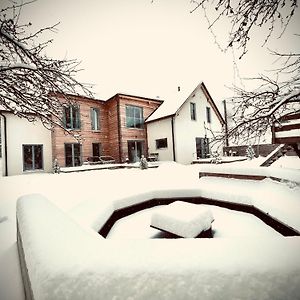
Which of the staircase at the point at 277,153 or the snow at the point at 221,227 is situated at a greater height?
the staircase at the point at 277,153

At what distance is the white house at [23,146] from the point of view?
584 inches

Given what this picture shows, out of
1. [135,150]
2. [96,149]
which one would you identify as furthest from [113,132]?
[135,150]

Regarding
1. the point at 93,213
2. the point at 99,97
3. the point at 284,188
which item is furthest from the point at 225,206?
the point at 99,97

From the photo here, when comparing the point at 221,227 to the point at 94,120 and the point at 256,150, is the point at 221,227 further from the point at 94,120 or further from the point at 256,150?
the point at 256,150

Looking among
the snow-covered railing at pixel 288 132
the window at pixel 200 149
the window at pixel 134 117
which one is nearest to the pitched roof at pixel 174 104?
the window at pixel 134 117

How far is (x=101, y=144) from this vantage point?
1939 cm

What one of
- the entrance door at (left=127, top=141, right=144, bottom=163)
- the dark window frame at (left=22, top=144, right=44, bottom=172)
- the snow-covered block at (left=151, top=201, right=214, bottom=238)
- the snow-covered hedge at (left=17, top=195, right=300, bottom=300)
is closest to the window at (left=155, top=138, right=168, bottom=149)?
the entrance door at (left=127, top=141, right=144, bottom=163)

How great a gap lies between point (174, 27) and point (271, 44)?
1.97 metres

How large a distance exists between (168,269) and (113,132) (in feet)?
61.3

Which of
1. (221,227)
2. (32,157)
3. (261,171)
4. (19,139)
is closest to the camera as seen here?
(221,227)

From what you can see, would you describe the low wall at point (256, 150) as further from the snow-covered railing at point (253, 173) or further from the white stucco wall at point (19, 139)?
the white stucco wall at point (19, 139)

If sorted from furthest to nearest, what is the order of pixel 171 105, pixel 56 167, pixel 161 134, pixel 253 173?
1. pixel 171 105
2. pixel 161 134
3. pixel 56 167
4. pixel 253 173

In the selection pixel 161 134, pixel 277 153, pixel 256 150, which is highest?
pixel 161 134

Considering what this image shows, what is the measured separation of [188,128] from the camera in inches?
757
